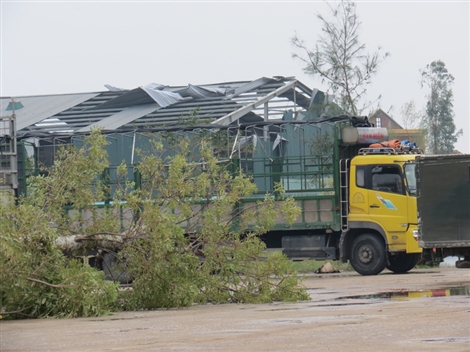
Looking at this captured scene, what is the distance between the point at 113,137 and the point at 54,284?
13261mm

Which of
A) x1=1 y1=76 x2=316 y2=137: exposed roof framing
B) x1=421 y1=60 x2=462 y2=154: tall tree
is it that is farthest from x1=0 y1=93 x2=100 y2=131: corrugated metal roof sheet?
x1=421 y1=60 x2=462 y2=154: tall tree

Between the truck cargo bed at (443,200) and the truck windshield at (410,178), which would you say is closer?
the truck cargo bed at (443,200)

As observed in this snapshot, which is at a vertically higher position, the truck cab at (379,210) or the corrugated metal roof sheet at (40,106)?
the corrugated metal roof sheet at (40,106)

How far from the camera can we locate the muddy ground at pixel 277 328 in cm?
812

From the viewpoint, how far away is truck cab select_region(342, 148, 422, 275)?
20531 mm

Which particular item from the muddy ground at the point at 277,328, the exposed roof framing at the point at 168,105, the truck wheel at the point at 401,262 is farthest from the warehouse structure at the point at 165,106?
the muddy ground at the point at 277,328

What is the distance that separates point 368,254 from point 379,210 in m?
1.09

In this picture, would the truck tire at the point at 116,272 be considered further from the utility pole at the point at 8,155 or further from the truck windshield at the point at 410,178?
the truck windshield at the point at 410,178

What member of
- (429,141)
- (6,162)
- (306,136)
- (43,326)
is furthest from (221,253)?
(429,141)

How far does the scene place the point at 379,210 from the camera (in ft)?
68.5

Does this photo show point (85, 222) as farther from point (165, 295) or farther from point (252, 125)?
point (252, 125)

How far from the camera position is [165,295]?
13.0m

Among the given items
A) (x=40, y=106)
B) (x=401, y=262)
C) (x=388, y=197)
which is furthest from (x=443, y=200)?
(x=40, y=106)

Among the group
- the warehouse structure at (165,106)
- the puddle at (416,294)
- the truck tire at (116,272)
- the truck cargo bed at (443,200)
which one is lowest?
the puddle at (416,294)
